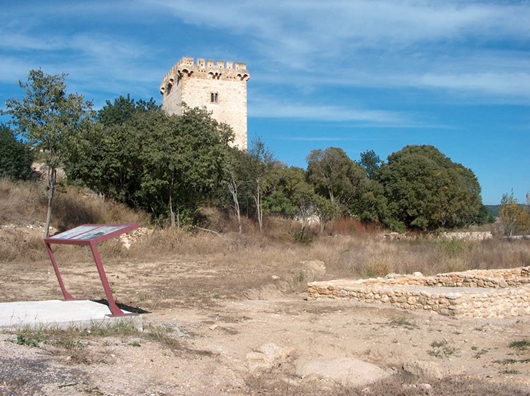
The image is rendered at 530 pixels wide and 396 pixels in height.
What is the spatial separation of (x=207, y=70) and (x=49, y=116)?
20994 mm

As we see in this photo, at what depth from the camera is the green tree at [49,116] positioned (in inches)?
674

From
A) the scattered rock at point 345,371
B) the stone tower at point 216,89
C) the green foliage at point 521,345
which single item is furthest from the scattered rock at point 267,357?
the stone tower at point 216,89

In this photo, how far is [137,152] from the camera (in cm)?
2289

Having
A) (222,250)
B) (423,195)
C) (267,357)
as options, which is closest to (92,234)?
(267,357)

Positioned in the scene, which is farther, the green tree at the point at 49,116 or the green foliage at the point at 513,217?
the green foliage at the point at 513,217

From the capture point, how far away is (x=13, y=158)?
94.6 ft

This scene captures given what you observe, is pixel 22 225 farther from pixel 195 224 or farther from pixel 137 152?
pixel 195 224

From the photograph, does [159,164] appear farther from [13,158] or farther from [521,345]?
[521,345]

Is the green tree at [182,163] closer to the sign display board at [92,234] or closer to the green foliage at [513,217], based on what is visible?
the sign display board at [92,234]

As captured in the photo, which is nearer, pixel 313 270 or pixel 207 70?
pixel 313 270

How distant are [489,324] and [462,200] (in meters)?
26.5

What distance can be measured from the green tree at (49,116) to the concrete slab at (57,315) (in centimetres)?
955

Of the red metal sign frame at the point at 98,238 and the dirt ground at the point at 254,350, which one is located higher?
the red metal sign frame at the point at 98,238

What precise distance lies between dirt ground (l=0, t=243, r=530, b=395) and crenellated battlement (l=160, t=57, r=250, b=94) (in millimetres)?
25814
